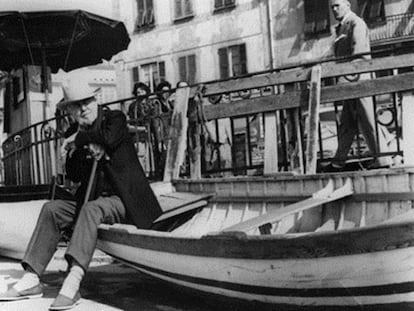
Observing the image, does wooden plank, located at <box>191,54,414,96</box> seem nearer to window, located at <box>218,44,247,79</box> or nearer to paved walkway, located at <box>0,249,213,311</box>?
paved walkway, located at <box>0,249,213,311</box>

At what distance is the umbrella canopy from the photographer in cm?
901

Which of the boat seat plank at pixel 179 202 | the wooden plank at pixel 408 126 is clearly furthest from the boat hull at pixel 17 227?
the wooden plank at pixel 408 126

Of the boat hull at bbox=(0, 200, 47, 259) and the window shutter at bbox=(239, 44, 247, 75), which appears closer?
the boat hull at bbox=(0, 200, 47, 259)

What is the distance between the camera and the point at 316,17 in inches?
870

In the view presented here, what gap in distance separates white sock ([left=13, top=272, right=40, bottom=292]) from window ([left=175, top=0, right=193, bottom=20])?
22.0 meters

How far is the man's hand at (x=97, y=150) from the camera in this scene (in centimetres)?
430

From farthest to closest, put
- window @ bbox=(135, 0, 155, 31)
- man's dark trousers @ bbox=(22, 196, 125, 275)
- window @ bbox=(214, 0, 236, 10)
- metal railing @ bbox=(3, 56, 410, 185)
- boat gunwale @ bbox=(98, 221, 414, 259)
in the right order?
window @ bbox=(135, 0, 155, 31), window @ bbox=(214, 0, 236, 10), metal railing @ bbox=(3, 56, 410, 185), man's dark trousers @ bbox=(22, 196, 125, 275), boat gunwale @ bbox=(98, 221, 414, 259)

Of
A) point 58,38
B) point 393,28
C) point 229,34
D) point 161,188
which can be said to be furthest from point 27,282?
point 229,34

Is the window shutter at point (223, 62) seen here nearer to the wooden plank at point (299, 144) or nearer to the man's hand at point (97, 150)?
the wooden plank at point (299, 144)

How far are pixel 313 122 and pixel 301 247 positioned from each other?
264 centimetres

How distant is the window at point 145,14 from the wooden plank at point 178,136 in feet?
67.4

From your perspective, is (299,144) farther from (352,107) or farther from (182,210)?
(182,210)

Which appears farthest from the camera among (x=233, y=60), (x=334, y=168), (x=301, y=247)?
Result: (x=233, y=60)

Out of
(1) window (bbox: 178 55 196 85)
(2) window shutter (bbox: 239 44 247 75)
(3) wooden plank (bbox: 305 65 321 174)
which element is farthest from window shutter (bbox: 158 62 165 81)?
(3) wooden plank (bbox: 305 65 321 174)
